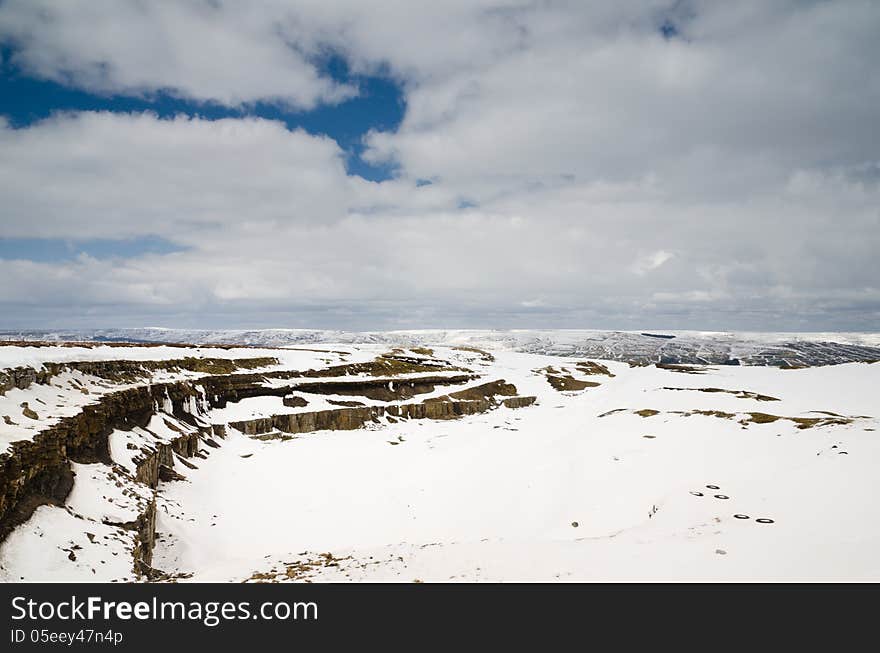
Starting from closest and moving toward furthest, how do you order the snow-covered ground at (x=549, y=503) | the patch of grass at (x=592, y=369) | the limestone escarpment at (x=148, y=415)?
the snow-covered ground at (x=549, y=503)
the limestone escarpment at (x=148, y=415)
the patch of grass at (x=592, y=369)

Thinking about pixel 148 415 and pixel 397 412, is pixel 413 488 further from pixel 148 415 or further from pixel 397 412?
pixel 397 412

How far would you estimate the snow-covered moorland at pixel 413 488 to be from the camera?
1404cm

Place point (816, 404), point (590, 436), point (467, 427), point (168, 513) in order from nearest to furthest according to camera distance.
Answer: point (168, 513)
point (590, 436)
point (816, 404)
point (467, 427)

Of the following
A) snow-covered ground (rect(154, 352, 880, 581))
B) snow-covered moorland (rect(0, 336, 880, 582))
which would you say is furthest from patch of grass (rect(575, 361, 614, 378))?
snow-covered ground (rect(154, 352, 880, 581))

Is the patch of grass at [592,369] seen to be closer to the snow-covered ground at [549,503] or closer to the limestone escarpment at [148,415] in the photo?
the limestone escarpment at [148,415]

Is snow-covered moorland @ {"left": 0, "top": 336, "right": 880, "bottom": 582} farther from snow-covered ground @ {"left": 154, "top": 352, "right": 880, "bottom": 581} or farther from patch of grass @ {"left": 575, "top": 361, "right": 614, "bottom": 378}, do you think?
patch of grass @ {"left": 575, "top": 361, "right": 614, "bottom": 378}

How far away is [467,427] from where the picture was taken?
168ft

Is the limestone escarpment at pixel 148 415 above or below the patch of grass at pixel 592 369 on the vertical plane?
above

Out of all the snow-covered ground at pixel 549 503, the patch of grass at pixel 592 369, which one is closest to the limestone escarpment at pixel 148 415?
the snow-covered ground at pixel 549 503

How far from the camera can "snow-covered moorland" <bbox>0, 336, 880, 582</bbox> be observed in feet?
46.1

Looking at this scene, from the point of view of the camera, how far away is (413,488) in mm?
28953
